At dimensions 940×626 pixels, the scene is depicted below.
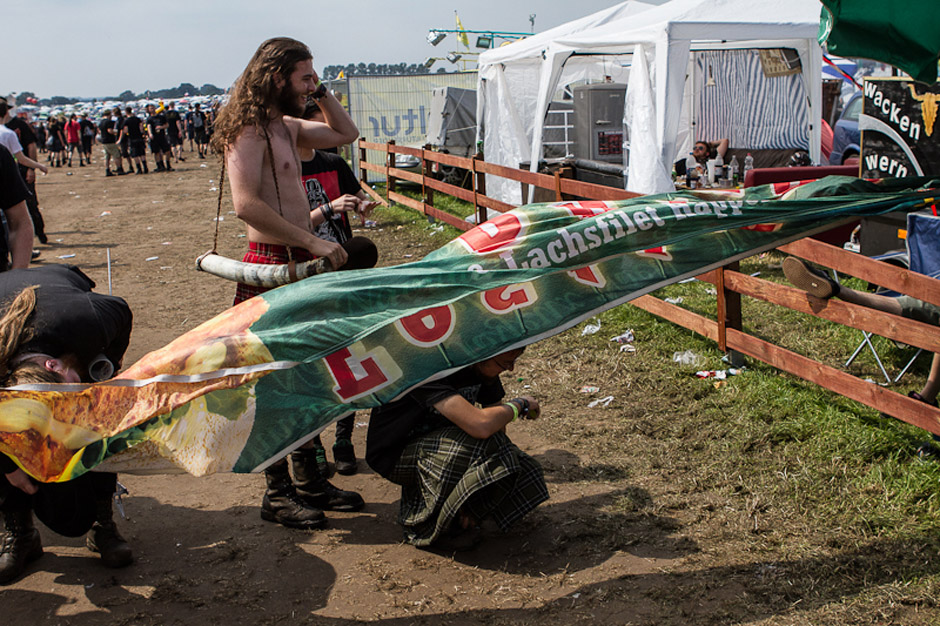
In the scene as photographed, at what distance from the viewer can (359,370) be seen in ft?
9.63

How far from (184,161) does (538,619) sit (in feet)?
94.7

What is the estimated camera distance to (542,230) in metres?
3.24

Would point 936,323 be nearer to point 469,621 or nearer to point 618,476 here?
point 618,476

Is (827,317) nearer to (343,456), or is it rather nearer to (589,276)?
(589,276)

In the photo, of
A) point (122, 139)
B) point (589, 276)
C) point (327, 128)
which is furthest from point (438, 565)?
point (122, 139)

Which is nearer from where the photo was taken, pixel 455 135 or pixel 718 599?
pixel 718 599

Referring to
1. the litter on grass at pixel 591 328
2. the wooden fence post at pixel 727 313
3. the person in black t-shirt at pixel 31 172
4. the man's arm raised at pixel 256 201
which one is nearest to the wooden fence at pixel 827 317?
the wooden fence post at pixel 727 313

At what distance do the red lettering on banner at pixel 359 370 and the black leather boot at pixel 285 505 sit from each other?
991mm

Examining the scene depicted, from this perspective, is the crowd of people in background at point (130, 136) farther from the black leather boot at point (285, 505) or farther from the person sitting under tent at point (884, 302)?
the person sitting under tent at point (884, 302)

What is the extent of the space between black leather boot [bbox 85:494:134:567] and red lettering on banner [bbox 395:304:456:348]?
1678mm

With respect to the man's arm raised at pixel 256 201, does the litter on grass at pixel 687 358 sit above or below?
below

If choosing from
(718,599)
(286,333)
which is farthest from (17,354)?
(718,599)

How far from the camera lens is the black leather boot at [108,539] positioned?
3.41 meters

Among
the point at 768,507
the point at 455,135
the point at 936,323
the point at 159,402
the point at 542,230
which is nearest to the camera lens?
the point at 159,402
